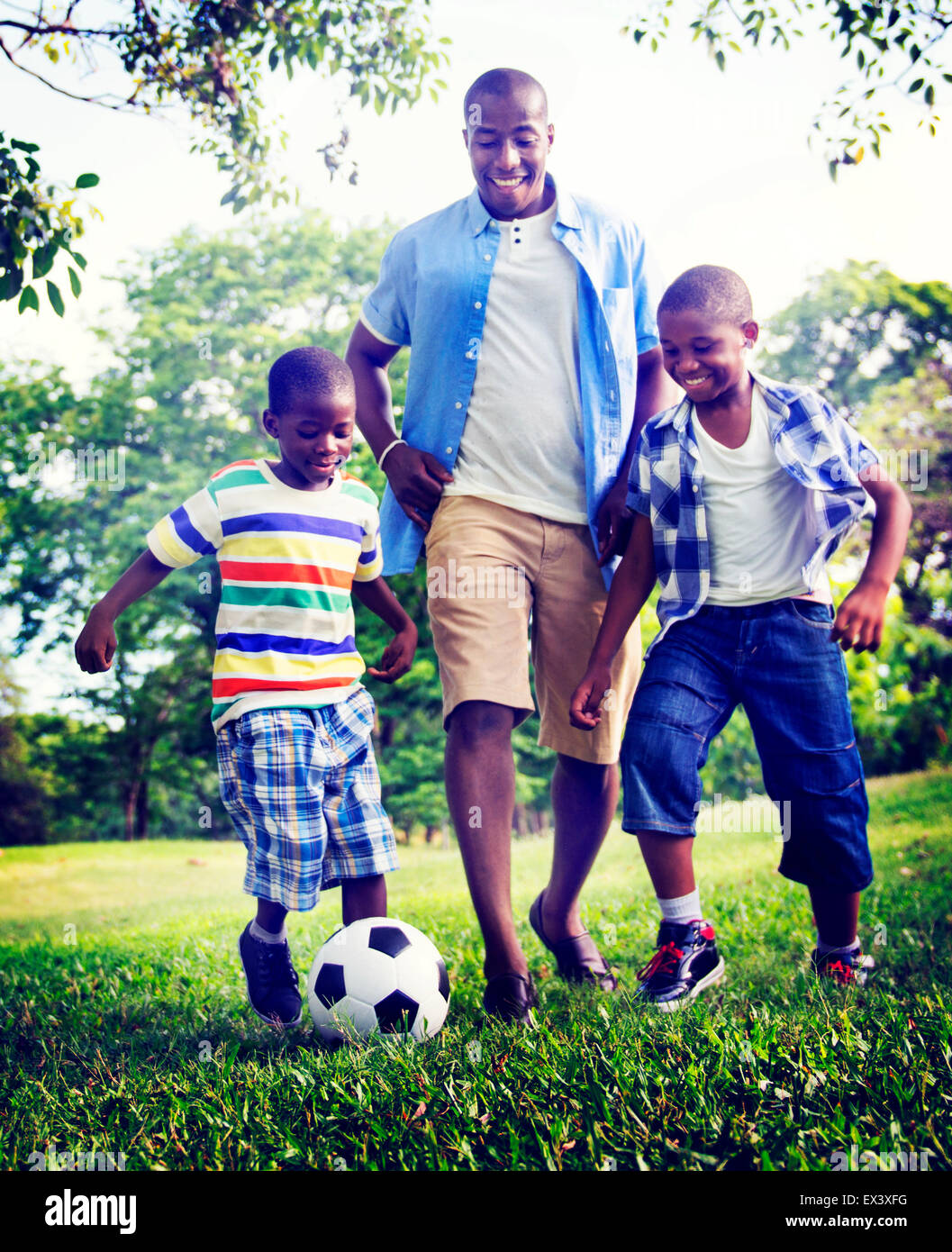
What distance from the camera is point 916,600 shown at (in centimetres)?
1673

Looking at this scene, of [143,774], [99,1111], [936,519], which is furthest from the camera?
[143,774]

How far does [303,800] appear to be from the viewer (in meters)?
3.12

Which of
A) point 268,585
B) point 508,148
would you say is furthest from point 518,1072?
point 508,148

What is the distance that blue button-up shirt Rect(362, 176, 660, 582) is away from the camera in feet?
11.4

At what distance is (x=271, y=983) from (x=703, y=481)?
220 cm

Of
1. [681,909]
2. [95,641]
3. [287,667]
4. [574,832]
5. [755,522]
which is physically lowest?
[681,909]

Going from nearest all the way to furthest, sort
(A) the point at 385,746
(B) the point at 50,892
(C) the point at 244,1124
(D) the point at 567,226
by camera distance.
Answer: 1. (C) the point at 244,1124
2. (D) the point at 567,226
3. (B) the point at 50,892
4. (A) the point at 385,746

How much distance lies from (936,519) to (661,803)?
14.9 metres

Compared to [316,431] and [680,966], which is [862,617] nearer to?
[680,966]

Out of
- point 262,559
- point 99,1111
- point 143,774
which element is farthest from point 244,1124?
point 143,774

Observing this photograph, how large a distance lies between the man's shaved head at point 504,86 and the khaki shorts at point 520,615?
1366 mm

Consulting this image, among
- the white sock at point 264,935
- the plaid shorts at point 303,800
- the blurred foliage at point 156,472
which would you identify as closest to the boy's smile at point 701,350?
the plaid shorts at point 303,800

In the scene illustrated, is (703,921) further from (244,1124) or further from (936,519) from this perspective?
(936,519)

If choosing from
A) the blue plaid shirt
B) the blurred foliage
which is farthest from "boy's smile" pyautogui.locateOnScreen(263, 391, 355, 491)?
the blurred foliage
